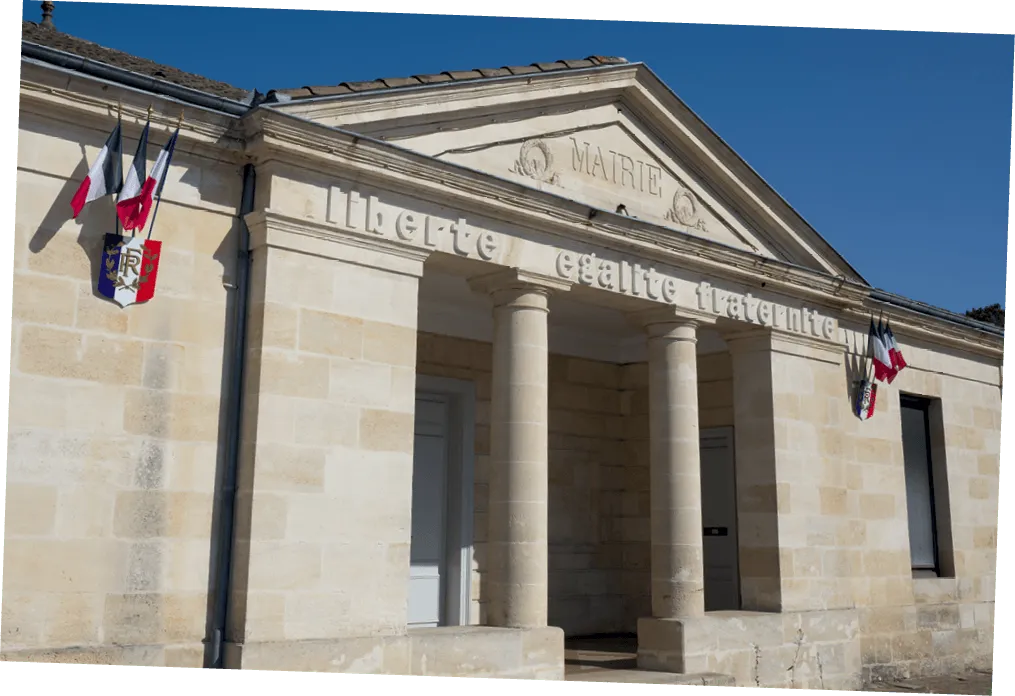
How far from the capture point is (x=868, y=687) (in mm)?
12094

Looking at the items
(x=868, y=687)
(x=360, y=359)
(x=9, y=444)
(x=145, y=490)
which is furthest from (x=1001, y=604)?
(x=868, y=687)

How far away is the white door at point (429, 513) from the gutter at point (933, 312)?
18.8 ft

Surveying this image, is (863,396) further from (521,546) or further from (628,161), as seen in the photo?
(521,546)

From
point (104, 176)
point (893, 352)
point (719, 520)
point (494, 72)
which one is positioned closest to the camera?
point (104, 176)

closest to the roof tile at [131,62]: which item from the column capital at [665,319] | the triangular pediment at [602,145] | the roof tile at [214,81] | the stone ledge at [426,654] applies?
the roof tile at [214,81]

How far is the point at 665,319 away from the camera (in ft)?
35.8

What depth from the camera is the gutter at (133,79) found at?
7.03 metres

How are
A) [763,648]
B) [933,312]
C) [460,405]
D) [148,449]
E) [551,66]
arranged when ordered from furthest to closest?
[933,312] < [460,405] < [763,648] < [551,66] < [148,449]

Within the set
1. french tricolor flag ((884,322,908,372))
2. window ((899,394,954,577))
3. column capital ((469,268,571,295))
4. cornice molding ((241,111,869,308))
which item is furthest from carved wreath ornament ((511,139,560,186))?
window ((899,394,954,577))

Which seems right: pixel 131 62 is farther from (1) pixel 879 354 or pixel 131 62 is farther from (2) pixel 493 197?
(1) pixel 879 354

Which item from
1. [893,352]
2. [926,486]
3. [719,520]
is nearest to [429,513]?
[719,520]

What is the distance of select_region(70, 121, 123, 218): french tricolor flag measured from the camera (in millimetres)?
7035

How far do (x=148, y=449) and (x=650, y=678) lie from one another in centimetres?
504

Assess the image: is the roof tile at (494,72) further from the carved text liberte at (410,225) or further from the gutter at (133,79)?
the gutter at (133,79)
